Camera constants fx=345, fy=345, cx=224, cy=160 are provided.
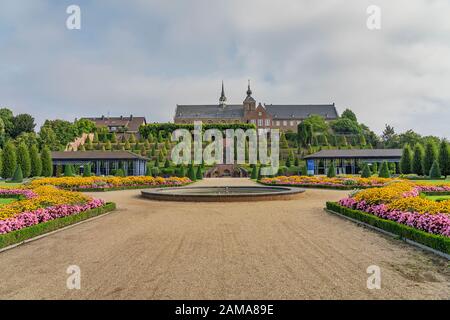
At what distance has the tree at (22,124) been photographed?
77.5 metres

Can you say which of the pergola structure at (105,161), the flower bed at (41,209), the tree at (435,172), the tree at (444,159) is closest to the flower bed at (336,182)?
the tree at (435,172)

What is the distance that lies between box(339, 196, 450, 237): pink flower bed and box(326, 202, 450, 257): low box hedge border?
219 mm

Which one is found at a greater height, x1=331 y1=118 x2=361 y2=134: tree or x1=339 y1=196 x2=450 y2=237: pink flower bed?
x1=331 y1=118 x2=361 y2=134: tree

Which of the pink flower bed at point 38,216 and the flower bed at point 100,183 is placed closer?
the pink flower bed at point 38,216

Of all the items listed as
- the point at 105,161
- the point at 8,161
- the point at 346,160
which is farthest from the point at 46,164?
the point at 346,160

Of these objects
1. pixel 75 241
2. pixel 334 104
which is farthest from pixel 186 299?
pixel 334 104

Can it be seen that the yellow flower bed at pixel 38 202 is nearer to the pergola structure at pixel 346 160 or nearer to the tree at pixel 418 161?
the tree at pixel 418 161

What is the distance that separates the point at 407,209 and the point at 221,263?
6124 millimetres

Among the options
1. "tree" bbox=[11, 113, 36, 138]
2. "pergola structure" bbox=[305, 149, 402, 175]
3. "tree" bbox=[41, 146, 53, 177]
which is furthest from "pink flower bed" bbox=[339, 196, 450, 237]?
"tree" bbox=[11, 113, 36, 138]

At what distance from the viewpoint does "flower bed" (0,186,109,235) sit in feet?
28.5

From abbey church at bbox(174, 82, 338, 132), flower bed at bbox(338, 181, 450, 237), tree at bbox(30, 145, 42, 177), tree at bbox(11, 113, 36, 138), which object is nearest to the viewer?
flower bed at bbox(338, 181, 450, 237)

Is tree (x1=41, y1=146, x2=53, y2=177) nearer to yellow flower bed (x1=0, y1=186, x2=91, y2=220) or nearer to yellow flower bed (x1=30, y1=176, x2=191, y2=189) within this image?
yellow flower bed (x1=30, y1=176, x2=191, y2=189)

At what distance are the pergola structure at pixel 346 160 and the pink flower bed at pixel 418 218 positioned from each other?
136 ft
